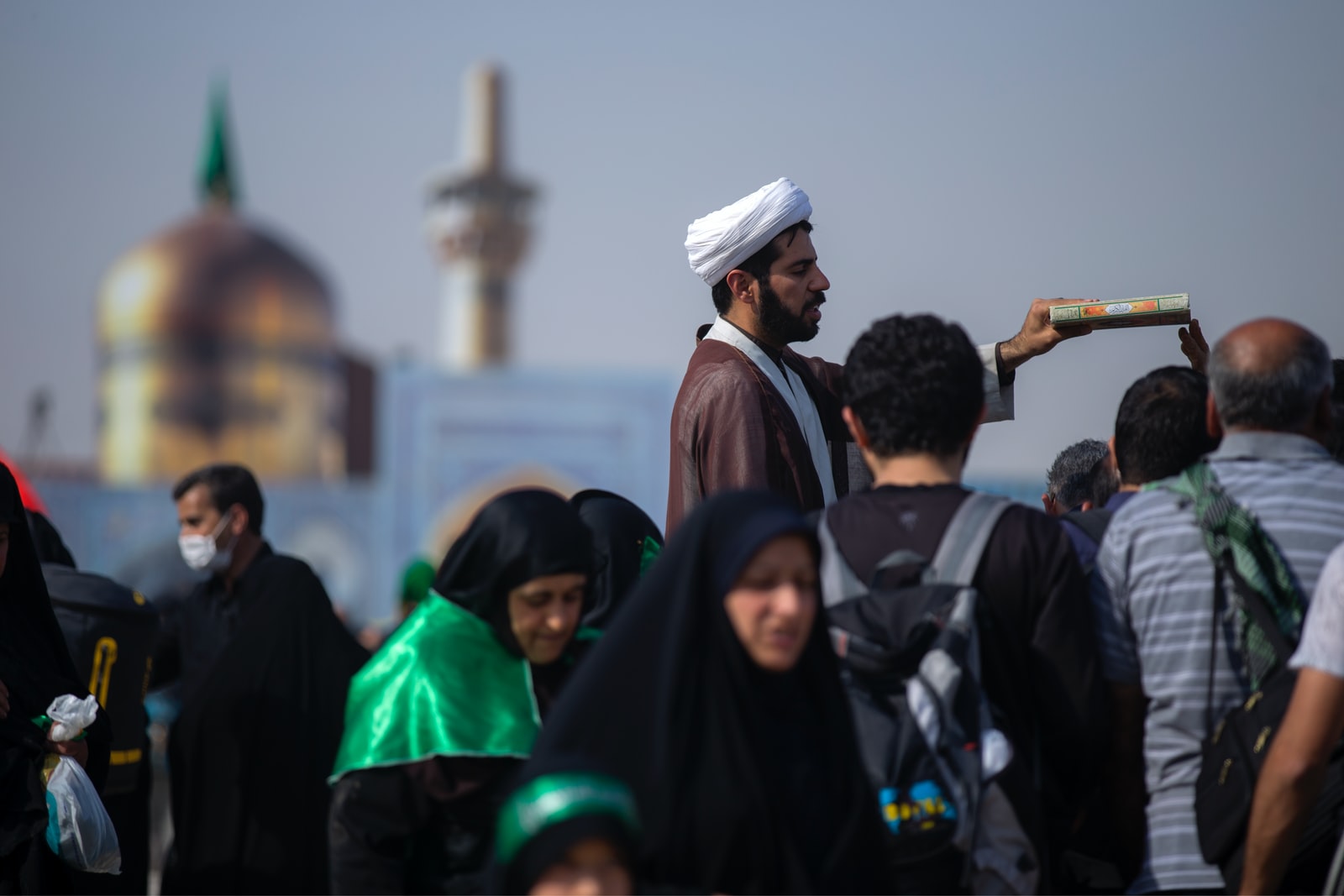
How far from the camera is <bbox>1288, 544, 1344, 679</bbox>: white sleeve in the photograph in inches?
68.1

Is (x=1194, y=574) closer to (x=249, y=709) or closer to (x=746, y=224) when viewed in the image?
(x=746, y=224)

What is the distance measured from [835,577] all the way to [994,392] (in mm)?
846

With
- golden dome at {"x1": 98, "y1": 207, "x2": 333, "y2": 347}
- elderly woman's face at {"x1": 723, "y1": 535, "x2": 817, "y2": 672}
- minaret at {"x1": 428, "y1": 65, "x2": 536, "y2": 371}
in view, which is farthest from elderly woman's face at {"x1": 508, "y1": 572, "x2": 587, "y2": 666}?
golden dome at {"x1": 98, "y1": 207, "x2": 333, "y2": 347}

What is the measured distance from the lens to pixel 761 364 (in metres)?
2.63

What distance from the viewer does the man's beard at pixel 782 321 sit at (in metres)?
2.65

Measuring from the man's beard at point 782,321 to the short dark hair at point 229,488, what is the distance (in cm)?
175

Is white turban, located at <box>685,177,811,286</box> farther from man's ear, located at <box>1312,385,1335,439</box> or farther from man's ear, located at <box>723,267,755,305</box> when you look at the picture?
man's ear, located at <box>1312,385,1335,439</box>

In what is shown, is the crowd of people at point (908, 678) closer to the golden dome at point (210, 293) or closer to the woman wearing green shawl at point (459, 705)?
the woman wearing green shawl at point (459, 705)

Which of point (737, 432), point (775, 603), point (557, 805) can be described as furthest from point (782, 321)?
point (557, 805)

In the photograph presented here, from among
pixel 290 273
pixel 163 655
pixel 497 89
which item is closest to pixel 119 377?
pixel 290 273

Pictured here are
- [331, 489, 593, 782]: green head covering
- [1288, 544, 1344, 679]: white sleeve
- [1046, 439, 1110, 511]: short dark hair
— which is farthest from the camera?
[1046, 439, 1110, 511]: short dark hair

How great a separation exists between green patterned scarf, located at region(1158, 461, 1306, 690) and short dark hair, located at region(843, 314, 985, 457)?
0.31m

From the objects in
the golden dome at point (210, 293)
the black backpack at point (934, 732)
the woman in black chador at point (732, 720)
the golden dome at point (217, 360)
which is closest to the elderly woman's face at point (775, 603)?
the woman in black chador at point (732, 720)

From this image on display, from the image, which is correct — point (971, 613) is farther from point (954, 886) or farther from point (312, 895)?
point (312, 895)
